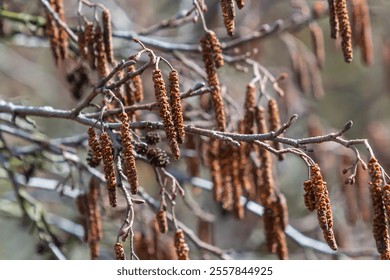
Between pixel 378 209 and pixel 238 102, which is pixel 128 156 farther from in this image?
pixel 238 102

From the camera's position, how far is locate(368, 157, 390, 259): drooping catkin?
2.41m

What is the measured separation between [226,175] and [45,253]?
3.48 feet

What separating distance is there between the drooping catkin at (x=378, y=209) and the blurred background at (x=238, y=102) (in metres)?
1.34

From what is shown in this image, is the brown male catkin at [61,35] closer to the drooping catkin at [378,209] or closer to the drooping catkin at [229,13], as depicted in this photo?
the drooping catkin at [229,13]

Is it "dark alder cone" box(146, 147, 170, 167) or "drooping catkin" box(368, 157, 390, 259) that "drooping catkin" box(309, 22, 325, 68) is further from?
"drooping catkin" box(368, 157, 390, 259)

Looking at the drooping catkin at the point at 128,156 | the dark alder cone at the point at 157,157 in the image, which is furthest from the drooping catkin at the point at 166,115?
the dark alder cone at the point at 157,157

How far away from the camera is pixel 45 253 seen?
3.66 meters

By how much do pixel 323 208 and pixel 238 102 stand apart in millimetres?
2939

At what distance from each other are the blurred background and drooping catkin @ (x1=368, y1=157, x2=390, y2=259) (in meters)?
1.34

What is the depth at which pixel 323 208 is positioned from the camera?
2.35 metres

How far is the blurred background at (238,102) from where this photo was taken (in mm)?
4184

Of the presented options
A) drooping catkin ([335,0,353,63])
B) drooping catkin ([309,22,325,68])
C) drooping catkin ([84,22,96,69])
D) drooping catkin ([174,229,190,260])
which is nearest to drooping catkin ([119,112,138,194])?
drooping catkin ([174,229,190,260])

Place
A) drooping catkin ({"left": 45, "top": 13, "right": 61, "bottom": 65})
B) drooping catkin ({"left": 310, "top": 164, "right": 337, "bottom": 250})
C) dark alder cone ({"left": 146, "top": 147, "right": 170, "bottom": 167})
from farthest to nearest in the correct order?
1. drooping catkin ({"left": 45, "top": 13, "right": 61, "bottom": 65})
2. dark alder cone ({"left": 146, "top": 147, "right": 170, "bottom": 167})
3. drooping catkin ({"left": 310, "top": 164, "right": 337, "bottom": 250})

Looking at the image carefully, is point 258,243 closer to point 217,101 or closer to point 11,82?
point 217,101
